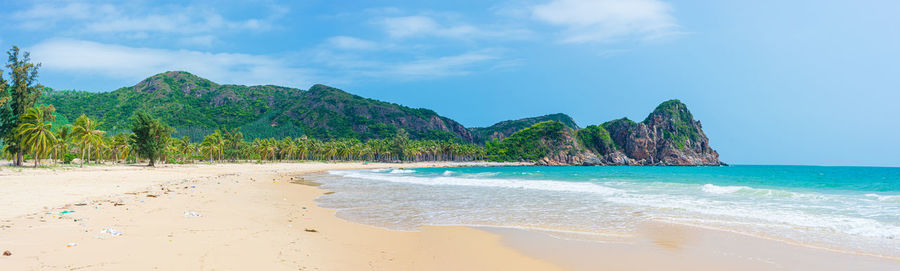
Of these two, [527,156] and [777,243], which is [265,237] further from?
[527,156]

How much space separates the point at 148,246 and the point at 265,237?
7.42ft

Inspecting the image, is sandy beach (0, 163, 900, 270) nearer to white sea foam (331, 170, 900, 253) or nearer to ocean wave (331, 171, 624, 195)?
white sea foam (331, 170, 900, 253)

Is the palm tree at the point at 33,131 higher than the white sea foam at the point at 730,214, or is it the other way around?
the palm tree at the point at 33,131

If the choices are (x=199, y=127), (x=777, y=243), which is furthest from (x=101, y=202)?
(x=199, y=127)

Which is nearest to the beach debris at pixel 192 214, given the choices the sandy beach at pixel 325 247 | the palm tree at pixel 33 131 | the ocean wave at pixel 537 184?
the sandy beach at pixel 325 247

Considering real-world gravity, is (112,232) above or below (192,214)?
above

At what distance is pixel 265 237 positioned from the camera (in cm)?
941

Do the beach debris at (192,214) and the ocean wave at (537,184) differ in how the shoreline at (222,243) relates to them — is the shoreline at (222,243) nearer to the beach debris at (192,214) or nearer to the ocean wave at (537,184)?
the beach debris at (192,214)

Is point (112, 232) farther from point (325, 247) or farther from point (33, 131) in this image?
point (33, 131)

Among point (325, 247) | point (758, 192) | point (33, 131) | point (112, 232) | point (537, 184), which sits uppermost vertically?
point (33, 131)

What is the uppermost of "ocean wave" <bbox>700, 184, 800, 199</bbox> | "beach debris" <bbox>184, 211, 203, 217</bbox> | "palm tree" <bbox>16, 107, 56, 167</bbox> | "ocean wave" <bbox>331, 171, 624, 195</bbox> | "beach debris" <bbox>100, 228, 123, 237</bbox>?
"palm tree" <bbox>16, 107, 56, 167</bbox>

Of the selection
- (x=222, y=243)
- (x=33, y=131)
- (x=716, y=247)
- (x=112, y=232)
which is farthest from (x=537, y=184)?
(x=33, y=131)

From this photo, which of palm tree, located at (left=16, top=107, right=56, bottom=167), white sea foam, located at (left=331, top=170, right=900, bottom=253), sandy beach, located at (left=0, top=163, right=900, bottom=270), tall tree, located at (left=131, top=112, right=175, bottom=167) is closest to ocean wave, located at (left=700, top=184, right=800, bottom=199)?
white sea foam, located at (left=331, top=170, right=900, bottom=253)

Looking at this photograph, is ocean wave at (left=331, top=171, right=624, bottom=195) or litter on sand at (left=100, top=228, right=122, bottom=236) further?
ocean wave at (left=331, top=171, right=624, bottom=195)
